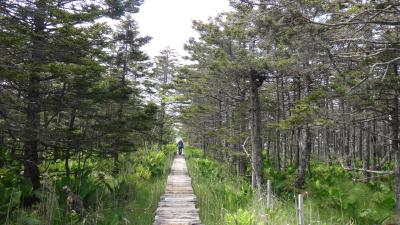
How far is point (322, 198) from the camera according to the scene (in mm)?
11812

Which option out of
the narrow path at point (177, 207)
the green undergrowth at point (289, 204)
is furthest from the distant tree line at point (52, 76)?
the green undergrowth at point (289, 204)

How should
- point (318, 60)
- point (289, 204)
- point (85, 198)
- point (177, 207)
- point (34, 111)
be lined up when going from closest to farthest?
1. point (34, 111)
2. point (85, 198)
3. point (177, 207)
4. point (318, 60)
5. point (289, 204)

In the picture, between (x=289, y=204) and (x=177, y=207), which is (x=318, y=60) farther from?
(x=177, y=207)

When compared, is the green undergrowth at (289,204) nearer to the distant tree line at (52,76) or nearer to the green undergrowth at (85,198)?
the green undergrowth at (85,198)

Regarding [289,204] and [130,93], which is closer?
[130,93]

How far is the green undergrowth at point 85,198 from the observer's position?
5773 millimetres

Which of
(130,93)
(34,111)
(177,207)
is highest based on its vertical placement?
(130,93)

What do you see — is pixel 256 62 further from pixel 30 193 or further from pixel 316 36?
pixel 30 193

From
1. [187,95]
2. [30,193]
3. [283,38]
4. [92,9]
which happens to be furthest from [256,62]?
[30,193]

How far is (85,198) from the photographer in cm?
789

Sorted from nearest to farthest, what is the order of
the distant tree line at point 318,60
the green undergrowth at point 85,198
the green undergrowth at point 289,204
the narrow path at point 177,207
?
the distant tree line at point 318,60 < the green undergrowth at point 85,198 < the green undergrowth at point 289,204 < the narrow path at point 177,207

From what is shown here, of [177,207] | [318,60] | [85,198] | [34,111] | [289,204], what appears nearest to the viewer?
[34,111]

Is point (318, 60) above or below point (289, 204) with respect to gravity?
above

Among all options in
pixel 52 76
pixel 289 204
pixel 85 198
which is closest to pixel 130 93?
pixel 52 76
